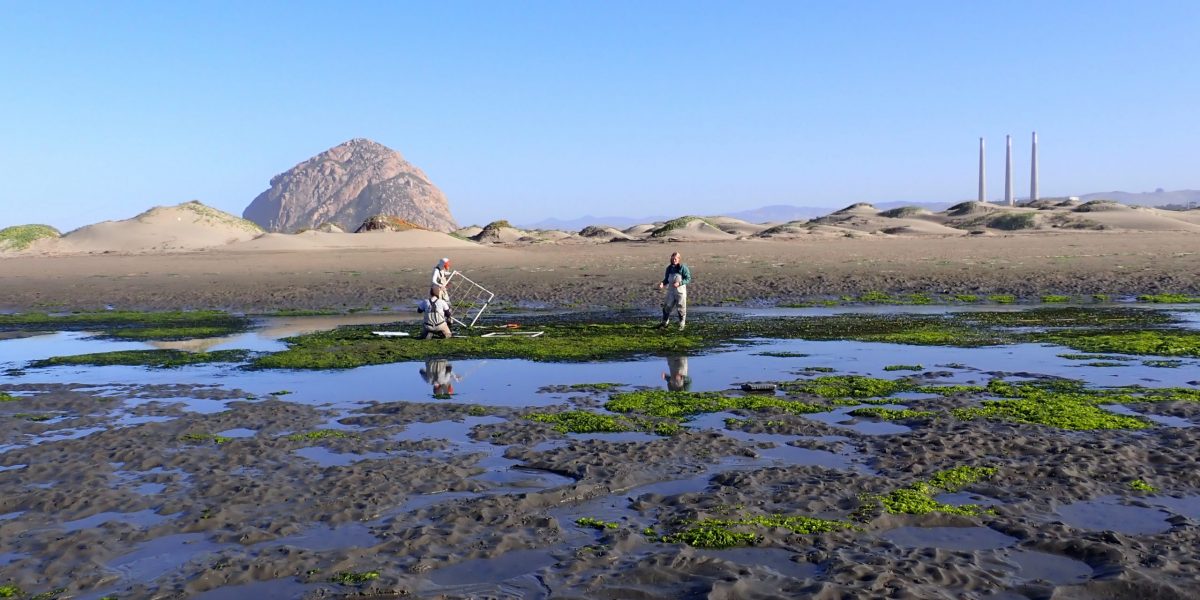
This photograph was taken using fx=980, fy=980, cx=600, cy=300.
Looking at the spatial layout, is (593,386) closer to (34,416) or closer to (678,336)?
(678,336)

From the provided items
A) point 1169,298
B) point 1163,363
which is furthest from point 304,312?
point 1169,298

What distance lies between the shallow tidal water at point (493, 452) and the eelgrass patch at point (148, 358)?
525 mm

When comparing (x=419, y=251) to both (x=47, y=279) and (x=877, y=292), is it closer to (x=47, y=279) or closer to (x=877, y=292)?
(x=47, y=279)

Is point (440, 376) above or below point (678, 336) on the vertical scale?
below

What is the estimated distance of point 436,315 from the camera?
1969cm

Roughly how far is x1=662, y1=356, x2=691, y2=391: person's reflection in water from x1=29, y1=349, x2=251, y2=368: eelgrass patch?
7.67 meters

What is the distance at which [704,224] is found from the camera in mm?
87188

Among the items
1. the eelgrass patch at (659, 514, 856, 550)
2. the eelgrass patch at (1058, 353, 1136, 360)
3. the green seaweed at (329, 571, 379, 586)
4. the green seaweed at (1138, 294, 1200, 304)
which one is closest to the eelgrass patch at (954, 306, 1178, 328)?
the green seaweed at (1138, 294, 1200, 304)

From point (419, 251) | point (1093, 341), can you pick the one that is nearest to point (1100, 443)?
point (1093, 341)

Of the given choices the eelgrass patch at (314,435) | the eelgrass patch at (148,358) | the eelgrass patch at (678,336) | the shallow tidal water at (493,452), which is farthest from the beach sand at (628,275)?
the eelgrass patch at (314,435)

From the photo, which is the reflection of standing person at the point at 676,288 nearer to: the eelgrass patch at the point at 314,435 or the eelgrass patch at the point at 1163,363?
the eelgrass patch at the point at 1163,363

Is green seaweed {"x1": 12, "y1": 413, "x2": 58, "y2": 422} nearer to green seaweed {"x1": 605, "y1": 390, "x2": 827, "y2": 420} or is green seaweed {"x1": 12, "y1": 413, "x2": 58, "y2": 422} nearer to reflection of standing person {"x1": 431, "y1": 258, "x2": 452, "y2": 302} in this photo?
green seaweed {"x1": 605, "y1": 390, "x2": 827, "y2": 420}

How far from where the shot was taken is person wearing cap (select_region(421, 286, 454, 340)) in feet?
64.5

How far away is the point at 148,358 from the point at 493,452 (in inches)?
411
